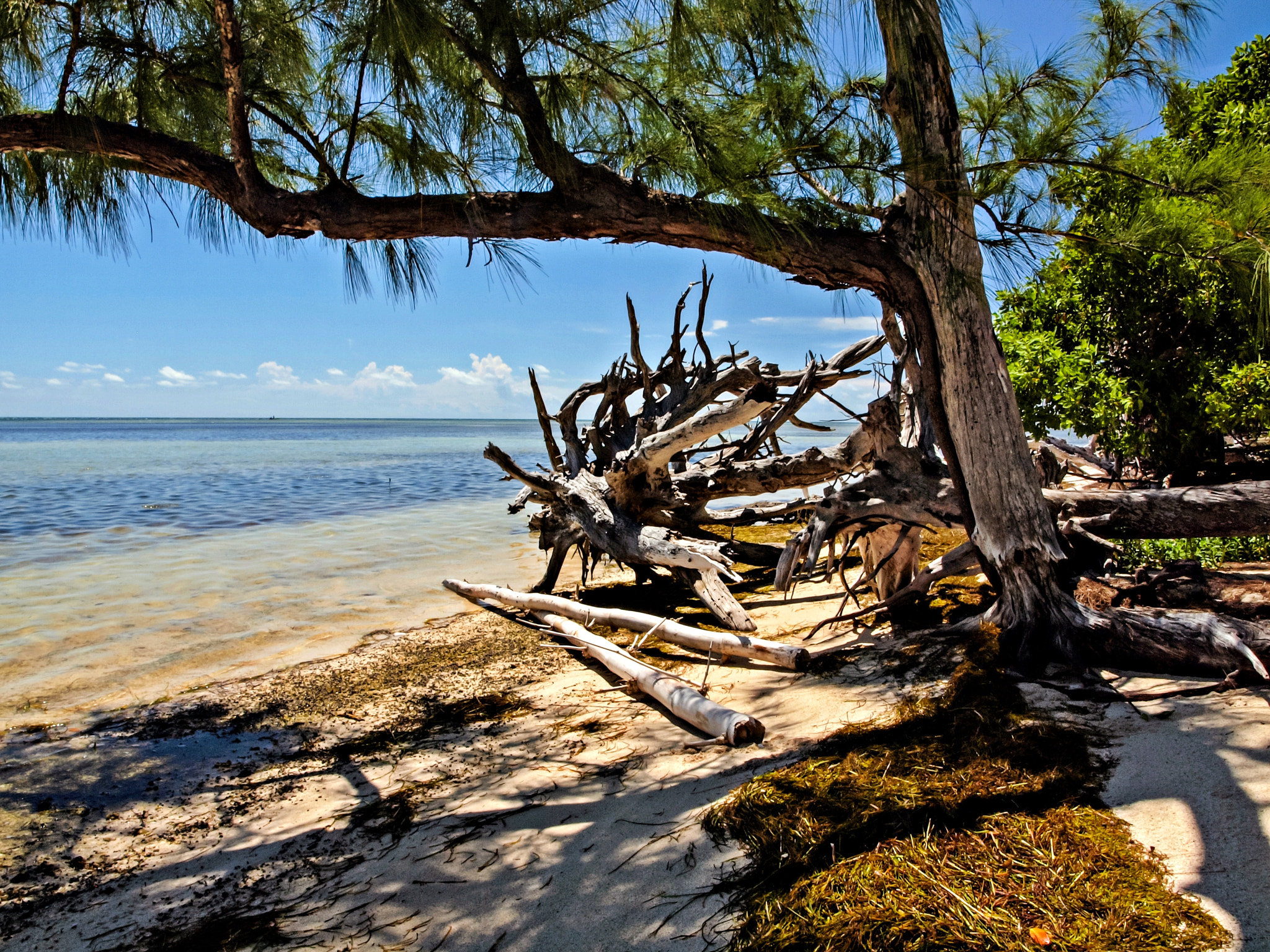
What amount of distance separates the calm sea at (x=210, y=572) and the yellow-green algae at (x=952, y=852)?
478 centimetres

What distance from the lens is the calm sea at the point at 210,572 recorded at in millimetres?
5809

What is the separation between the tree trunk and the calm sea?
5133 millimetres

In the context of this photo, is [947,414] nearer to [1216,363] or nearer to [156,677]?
[1216,363]

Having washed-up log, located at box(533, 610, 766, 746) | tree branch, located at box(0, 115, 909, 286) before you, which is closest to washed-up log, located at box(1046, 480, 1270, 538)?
tree branch, located at box(0, 115, 909, 286)

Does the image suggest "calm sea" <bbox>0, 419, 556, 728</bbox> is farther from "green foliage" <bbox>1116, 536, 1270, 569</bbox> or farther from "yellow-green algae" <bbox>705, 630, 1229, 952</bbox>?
"green foliage" <bbox>1116, 536, 1270, 569</bbox>

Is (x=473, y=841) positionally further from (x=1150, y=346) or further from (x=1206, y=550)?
(x=1150, y=346)

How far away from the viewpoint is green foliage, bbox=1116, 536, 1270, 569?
5979mm

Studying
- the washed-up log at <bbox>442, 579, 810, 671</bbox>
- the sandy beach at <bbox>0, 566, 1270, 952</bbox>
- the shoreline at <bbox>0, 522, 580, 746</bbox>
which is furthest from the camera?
the shoreline at <bbox>0, 522, 580, 746</bbox>

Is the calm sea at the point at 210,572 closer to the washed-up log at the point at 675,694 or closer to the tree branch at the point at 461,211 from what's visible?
the washed-up log at the point at 675,694

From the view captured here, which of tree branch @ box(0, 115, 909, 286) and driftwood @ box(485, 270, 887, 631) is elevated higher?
tree branch @ box(0, 115, 909, 286)

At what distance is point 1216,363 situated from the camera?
6.11m

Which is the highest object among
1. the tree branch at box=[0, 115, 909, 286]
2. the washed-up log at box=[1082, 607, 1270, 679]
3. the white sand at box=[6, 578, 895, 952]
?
the tree branch at box=[0, 115, 909, 286]

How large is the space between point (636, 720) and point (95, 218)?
4314 mm

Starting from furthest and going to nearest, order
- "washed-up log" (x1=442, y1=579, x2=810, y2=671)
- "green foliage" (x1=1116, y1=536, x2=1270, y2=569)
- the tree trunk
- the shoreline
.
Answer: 1. "green foliage" (x1=1116, y1=536, x2=1270, y2=569)
2. the shoreline
3. "washed-up log" (x1=442, y1=579, x2=810, y2=671)
4. the tree trunk
